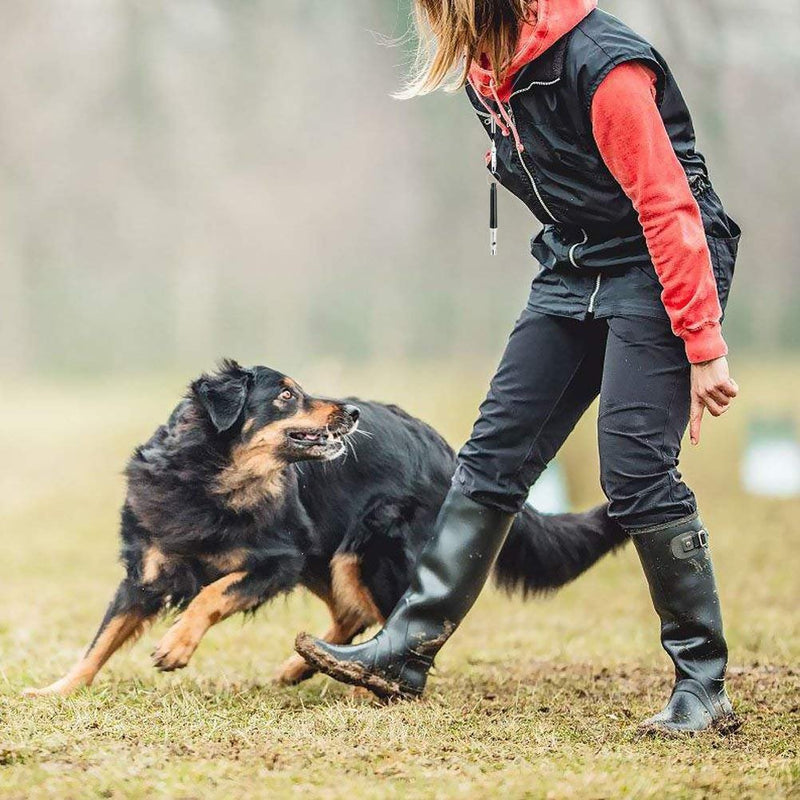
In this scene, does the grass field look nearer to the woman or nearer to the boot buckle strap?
the woman

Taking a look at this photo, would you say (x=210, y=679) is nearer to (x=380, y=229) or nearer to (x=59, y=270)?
(x=380, y=229)

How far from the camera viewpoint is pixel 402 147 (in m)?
21.1

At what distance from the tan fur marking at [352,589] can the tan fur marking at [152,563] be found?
588mm

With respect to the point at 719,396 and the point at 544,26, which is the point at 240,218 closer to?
the point at 544,26

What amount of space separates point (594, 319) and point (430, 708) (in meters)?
1.18

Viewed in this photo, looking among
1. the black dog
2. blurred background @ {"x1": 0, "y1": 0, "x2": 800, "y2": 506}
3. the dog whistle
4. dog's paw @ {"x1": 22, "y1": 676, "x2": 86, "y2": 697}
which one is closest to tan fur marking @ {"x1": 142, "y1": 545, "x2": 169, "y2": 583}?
the black dog

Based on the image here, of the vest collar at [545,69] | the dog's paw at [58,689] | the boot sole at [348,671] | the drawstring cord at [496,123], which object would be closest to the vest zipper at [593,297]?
the drawstring cord at [496,123]

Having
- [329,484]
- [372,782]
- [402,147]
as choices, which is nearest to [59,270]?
[402,147]

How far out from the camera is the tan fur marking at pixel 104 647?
3.97 meters

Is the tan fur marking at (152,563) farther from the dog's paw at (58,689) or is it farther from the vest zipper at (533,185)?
the vest zipper at (533,185)

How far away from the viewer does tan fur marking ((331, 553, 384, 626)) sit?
14.0ft

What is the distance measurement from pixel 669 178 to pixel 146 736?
1891 millimetres

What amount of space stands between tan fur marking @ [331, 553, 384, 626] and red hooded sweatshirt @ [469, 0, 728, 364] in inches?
59.3

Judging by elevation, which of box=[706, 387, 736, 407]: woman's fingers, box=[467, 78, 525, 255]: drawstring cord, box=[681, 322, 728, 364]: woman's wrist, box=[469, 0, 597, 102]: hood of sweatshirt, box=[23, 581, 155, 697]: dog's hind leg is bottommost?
box=[23, 581, 155, 697]: dog's hind leg
